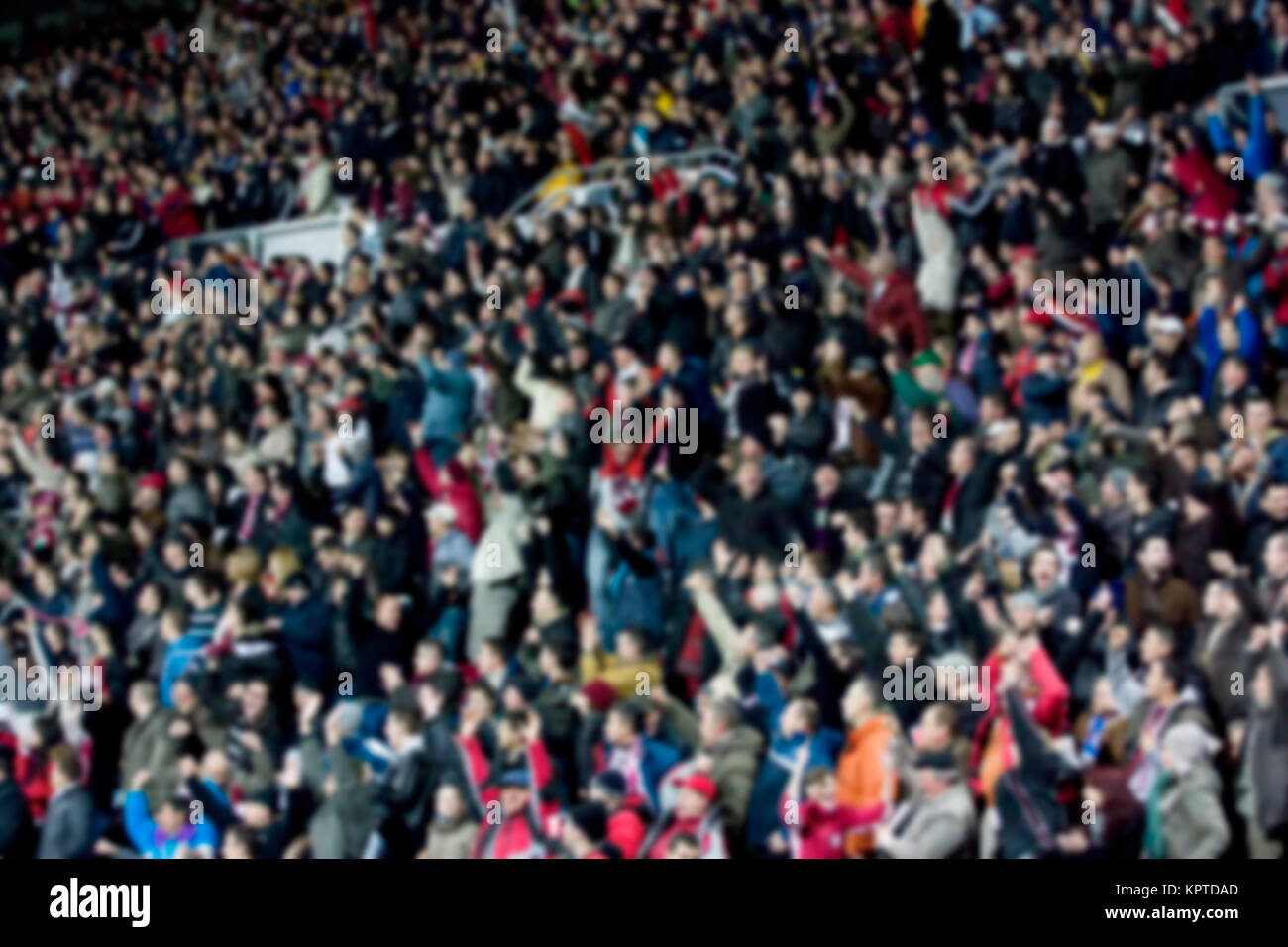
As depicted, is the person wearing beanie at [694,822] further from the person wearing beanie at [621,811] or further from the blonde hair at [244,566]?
the blonde hair at [244,566]

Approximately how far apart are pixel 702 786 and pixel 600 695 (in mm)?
1122

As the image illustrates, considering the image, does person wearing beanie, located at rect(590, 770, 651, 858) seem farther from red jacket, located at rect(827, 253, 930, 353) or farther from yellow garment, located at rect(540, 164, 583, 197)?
yellow garment, located at rect(540, 164, 583, 197)

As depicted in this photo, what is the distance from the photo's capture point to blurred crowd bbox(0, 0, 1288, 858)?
6.88 metres

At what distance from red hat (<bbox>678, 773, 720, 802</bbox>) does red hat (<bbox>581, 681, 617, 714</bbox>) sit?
89cm

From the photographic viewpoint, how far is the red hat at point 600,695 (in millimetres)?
7762

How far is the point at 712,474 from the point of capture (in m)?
9.83

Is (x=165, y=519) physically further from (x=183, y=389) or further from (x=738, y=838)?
(x=738, y=838)

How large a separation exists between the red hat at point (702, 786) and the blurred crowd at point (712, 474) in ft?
0.09

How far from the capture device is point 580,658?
8.55 m

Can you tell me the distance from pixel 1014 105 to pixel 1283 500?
17.5ft

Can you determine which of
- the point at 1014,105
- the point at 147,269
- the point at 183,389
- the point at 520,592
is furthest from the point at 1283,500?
the point at 147,269

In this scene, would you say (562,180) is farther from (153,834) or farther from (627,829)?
(627,829)

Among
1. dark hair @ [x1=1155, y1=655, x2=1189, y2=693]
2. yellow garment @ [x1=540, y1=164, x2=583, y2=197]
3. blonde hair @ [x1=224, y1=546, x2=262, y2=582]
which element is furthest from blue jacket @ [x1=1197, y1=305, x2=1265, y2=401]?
yellow garment @ [x1=540, y1=164, x2=583, y2=197]

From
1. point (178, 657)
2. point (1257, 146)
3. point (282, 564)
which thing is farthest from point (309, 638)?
point (1257, 146)
